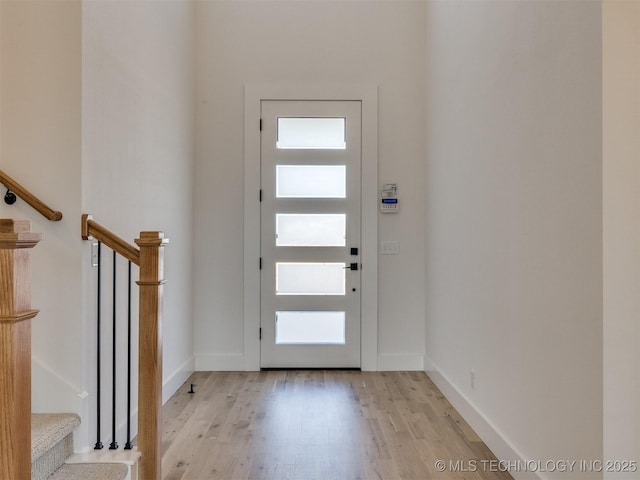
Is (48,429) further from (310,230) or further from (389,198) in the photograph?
(389,198)

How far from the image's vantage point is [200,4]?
396cm

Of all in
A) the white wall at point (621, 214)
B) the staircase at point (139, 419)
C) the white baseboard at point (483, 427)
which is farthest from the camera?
the white baseboard at point (483, 427)

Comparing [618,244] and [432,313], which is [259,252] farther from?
[618,244]

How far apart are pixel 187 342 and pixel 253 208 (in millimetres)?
1301

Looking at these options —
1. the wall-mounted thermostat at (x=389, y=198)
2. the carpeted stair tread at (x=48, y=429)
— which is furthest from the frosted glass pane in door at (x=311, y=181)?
the carpeted stair tread at (x=48, y=429)

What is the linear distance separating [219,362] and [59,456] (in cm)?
204

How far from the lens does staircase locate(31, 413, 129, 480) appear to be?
5.83 ft

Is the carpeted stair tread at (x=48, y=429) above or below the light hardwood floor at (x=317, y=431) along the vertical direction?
above

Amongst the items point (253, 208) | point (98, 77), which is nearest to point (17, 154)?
point (98, 77)

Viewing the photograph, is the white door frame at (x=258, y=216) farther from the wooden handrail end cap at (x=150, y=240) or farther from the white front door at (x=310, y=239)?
the wooden handrail end cap at (x=150, y=240)

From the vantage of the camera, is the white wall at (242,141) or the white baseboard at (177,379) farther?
the white wall at (242,141)

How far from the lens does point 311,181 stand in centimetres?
398

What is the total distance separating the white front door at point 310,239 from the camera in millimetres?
3951

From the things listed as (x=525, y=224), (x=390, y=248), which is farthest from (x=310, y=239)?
(x=525, y=224)
